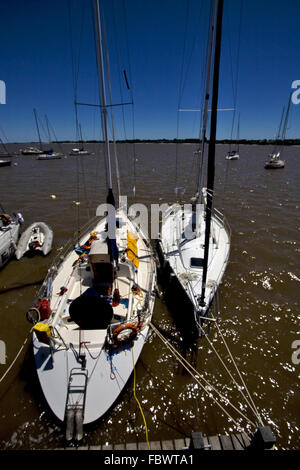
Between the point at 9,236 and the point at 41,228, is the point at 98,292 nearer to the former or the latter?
the point at 9,236

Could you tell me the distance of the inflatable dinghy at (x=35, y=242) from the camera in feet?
49.7

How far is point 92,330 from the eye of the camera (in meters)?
7.68

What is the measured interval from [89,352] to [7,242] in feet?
36.3

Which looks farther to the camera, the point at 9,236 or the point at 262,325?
the point at 9,236

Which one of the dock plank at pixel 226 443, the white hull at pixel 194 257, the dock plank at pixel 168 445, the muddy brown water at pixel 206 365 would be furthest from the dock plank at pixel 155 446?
the white hull at pixel 194 257

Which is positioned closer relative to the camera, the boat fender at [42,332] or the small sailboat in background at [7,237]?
the boat fender at [42,332]

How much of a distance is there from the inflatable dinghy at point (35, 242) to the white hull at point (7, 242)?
419mm

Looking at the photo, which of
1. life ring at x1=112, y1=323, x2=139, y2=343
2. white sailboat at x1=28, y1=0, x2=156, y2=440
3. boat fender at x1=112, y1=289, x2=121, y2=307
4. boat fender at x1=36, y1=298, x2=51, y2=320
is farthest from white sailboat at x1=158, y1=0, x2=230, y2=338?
boat fender at x1=36, y1=298, x2=51, y2=320

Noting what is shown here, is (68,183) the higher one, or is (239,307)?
(68,183)

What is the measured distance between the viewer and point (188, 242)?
13.1m

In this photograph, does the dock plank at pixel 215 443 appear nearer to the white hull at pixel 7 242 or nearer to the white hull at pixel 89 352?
the white hull at pixel 89 352

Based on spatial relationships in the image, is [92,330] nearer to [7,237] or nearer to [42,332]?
[42,332]

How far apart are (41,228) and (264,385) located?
56.1ft

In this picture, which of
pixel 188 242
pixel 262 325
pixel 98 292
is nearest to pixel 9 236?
pixel 98 292
